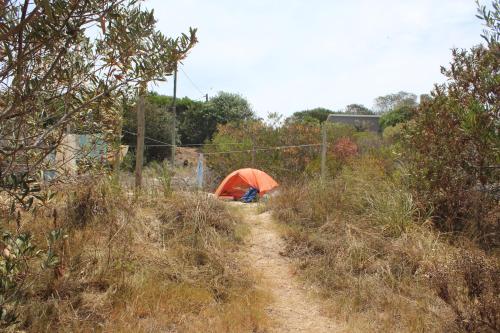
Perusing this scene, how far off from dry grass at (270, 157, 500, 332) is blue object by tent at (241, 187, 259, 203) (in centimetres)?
347

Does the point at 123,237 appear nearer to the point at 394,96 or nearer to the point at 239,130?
the point at 239,130

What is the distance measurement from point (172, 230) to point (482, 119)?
4.28 meters

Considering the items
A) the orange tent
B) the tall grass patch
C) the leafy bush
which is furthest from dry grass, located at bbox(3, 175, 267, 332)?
the orange tent

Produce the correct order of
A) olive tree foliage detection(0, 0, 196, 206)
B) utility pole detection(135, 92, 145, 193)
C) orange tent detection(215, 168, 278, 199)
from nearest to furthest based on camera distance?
olive tree foliage detection(0, 0, 196, 206) → utility pole detection(135, 92, 145, 193) → orange tent detection(215, 168, 278, 199)

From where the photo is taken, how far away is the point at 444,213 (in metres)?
7.01

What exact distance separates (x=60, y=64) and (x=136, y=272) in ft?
10.4

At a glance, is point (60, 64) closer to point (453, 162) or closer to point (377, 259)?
point (377, 259)

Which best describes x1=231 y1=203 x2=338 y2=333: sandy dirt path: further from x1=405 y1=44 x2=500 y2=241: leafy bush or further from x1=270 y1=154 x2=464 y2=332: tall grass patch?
x1=405 y1=44 x2=500 y2=241: leafy bush

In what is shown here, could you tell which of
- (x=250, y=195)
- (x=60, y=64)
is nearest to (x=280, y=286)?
(x=60, y=64)

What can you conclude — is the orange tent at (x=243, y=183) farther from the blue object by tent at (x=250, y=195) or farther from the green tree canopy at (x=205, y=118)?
the green tree canopy at (x=205, y=118)

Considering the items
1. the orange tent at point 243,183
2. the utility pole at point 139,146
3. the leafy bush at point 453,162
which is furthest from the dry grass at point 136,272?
the orange tent at point 243,183

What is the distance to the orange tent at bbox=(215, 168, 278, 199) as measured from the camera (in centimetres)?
1277

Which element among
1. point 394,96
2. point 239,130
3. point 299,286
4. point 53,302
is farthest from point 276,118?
point 394,96

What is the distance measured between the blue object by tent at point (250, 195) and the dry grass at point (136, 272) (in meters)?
5.38
